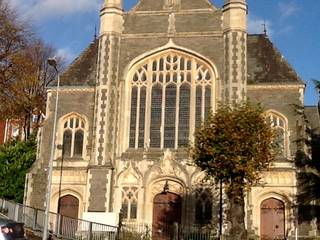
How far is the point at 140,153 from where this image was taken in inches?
1296

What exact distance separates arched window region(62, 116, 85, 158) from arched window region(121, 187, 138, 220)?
3808 mm

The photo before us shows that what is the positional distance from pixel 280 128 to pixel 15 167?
60.2ft

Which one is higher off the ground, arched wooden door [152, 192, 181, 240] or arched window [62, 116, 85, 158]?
arched window [62, 116, 85, 158]

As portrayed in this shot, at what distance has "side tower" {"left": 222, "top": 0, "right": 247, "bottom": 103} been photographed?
3216 cm

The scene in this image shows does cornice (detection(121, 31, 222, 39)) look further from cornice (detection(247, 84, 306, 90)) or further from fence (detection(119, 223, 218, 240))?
fence (detection(119, 223, 218, 240))

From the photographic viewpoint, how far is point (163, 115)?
110 ft

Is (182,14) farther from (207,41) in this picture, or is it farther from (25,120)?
(25,120)

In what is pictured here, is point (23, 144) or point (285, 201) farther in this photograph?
point (23, 144)

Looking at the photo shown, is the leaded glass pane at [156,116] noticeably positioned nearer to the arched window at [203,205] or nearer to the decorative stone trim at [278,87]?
the arched window at [203,205]

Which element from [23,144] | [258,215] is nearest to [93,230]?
[258,215]

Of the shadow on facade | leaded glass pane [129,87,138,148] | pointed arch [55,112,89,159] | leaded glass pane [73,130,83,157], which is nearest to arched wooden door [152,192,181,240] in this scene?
leaded glass pane [129,87,138,148]

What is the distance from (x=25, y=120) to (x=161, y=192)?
61.9ft

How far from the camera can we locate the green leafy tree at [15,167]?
123ft

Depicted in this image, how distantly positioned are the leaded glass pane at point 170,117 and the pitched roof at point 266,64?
4.73 meters
